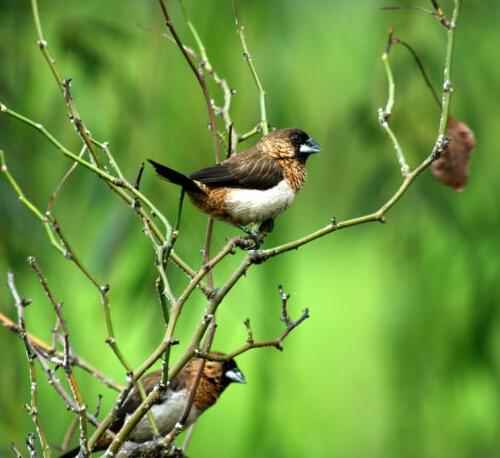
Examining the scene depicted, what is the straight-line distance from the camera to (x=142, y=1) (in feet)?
14.5

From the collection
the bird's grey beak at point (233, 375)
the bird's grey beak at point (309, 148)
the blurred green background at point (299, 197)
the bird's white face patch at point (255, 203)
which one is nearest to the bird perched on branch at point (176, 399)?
the bird's grey beak at point (233, 375)

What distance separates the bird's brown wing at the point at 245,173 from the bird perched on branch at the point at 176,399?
59 cm

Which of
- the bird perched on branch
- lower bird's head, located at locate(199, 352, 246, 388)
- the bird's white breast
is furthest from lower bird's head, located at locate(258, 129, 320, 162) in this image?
lower bird's head, located at locate(199, 352, 246, 388)

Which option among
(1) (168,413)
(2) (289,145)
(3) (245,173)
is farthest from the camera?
(1) (168,413)

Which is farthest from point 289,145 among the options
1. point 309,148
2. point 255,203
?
point 255,203

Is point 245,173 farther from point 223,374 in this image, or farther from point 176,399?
point 223,374

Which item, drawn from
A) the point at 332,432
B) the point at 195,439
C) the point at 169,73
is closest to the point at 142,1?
the point at 169,73

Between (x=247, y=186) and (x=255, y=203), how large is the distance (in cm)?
8

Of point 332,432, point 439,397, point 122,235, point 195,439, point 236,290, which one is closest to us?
point 122,235

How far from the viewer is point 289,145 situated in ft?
12.4

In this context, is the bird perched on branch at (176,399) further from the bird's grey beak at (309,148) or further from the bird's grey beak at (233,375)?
the bird's grey beak at (309,148)

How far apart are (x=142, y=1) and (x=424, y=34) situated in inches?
40.2

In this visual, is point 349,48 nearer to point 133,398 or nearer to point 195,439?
point 133,398

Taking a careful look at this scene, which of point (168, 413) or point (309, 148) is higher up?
point (309, 148)
